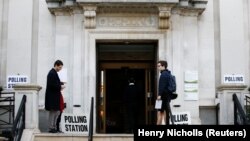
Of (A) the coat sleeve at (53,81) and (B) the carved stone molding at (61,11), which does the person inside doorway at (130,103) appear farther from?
(A) the coat sleeve at (53,81)

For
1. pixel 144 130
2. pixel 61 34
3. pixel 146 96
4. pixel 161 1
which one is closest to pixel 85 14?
pixel 61 34

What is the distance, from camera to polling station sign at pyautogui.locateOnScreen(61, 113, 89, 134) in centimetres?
1681

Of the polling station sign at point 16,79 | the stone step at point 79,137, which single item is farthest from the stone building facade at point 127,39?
the stone step at point 79,137

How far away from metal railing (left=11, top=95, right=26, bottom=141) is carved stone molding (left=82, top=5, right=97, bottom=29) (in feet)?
11.7

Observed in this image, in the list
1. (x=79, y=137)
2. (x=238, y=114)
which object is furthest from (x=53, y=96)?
(x=238, y=114)

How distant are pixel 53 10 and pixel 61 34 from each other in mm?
765

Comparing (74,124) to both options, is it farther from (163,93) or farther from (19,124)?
(163,93)

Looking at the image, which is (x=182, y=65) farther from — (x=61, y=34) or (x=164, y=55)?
(x=61, y=34)

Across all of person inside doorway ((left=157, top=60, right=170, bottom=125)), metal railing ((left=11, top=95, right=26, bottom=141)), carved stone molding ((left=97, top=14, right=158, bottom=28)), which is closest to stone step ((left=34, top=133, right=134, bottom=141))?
metal railing ((left=11, top=95, right=26, bottom=141))

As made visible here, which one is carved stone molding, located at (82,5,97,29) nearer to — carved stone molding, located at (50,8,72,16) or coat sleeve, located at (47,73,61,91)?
carved stone molding, located at (50,8,72,16)

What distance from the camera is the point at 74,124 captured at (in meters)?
16.9

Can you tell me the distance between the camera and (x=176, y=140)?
441 inches

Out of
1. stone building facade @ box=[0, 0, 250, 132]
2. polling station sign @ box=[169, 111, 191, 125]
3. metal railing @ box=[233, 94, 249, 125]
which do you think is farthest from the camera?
stone building facade @ box=[0, 0, 250, 132]

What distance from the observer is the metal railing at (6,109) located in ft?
59.6
